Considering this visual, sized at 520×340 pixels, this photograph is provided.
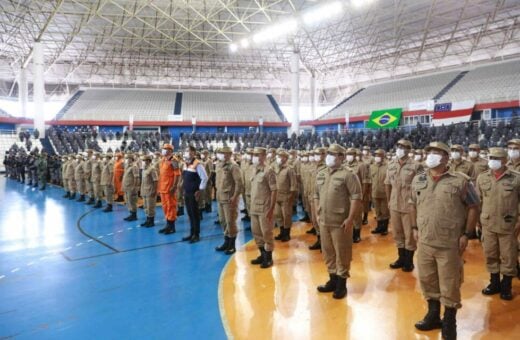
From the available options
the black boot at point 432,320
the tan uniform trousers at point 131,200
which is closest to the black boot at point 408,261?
the black boot at point 432,320

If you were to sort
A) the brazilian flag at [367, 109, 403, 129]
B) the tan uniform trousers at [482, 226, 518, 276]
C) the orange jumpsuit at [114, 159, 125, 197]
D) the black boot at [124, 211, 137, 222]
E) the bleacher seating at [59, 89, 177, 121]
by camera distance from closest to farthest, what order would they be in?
the tan uniform trousers at [482, 226, 518, 276]
the black boot at [124, 211, 137, 222]
the orange jumpsuit at [114, 159, 125, 197]
the brazilian flag at [367, 109, 403, 129]
the bleacher seating at [59, 89, 177, 121]

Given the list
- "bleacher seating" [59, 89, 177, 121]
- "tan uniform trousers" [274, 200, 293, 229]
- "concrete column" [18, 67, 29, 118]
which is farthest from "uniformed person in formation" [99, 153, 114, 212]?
"concrete column" [18, 67, 29, 118]

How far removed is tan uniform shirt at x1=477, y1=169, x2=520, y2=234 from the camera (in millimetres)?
3750

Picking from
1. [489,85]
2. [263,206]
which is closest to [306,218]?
[263,206]

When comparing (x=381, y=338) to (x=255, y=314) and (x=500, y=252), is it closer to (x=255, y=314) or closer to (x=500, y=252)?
(x=255, y=314)

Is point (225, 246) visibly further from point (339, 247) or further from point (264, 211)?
point (339, 247)

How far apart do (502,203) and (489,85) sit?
77.2ft

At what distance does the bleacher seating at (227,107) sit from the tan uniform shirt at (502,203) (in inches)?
1120

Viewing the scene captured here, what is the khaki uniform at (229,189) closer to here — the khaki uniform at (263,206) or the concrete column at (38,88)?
the khaki uniform at (263,206)

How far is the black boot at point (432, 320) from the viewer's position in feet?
10.4

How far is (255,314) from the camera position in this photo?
352 centimetres

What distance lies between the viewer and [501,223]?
12.4ft

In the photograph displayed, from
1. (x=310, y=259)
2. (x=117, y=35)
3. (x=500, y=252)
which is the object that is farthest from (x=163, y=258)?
(x=117, y=35)

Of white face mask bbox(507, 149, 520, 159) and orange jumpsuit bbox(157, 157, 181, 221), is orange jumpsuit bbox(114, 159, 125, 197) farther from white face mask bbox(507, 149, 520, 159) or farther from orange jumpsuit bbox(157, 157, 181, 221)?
white face mask bbox(507, 149, 520, 159)
